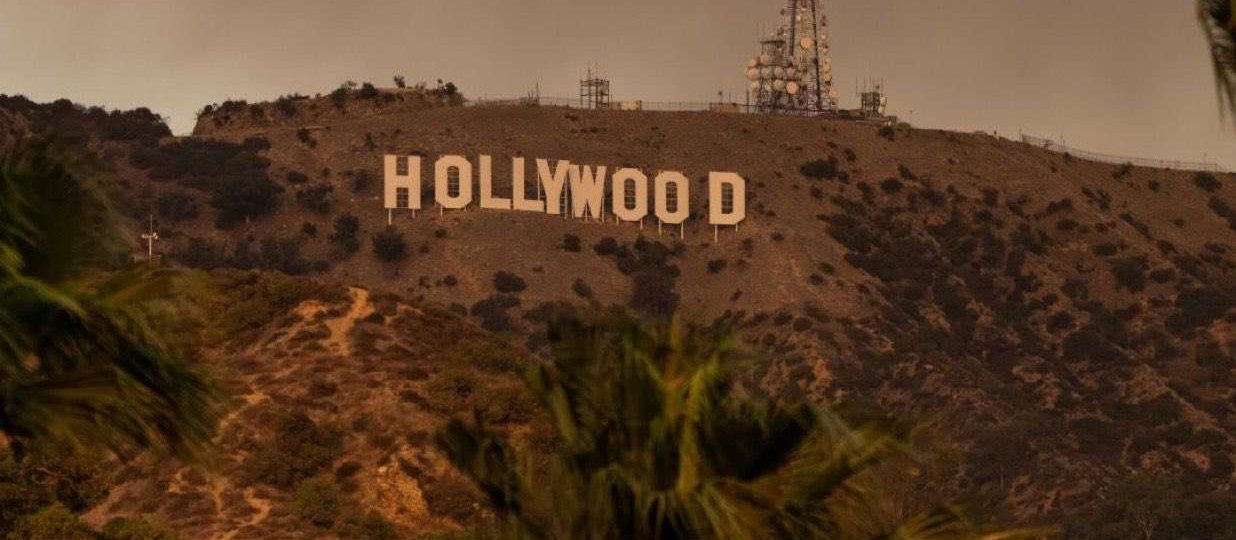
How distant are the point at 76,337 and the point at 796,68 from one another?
148717 mm

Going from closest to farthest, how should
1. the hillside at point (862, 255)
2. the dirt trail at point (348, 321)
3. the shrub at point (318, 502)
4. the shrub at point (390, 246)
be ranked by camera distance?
the shrub at point (318, 502) → the dirt trail at point (348, 321) → the hillside at point (862, 255) → the shrub at point (390, 246)

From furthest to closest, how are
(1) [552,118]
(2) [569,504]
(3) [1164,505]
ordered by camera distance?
(1) [552,118]
(3) [1164,505]
(2) [569,504]

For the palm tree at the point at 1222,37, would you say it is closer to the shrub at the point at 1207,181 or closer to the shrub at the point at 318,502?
the shrub at the point at 318,502

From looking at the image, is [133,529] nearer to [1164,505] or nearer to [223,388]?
[223,388]

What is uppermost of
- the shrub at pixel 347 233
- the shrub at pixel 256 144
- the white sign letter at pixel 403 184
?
the shrub at pixel 256 144

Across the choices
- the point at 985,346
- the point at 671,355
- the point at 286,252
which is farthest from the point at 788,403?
the point at 286,252

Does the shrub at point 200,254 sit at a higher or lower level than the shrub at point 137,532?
higher

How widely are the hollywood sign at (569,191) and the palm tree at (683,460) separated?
125 metres

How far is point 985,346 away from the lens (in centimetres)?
13600

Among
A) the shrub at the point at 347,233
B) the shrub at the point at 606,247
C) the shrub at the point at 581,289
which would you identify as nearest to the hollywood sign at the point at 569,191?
the shrub at the point at 606,247

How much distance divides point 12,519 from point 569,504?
27024mm

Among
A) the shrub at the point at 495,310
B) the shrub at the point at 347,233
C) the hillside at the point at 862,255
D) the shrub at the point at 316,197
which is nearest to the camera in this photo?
the hillside at the point at 862,255

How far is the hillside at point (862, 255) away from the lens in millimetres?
118625

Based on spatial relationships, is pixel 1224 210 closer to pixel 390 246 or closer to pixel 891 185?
pixel 891 185
